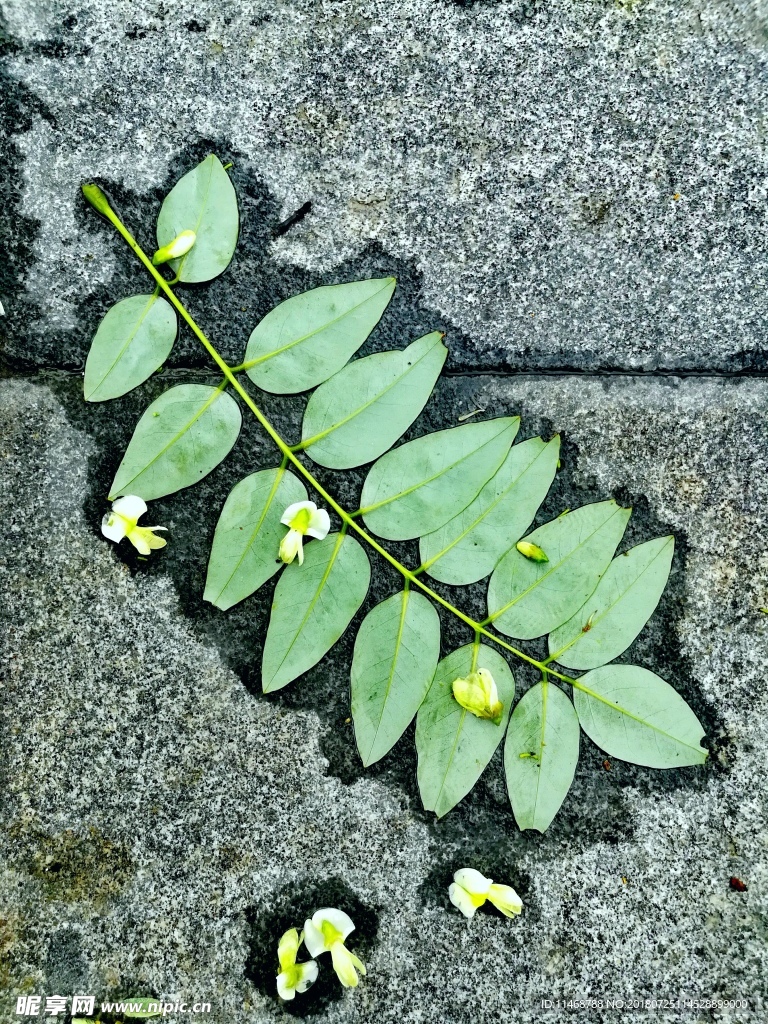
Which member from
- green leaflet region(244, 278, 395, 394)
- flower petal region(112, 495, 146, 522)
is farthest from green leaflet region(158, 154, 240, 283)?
flower petal region(112, 495, 146, 522)

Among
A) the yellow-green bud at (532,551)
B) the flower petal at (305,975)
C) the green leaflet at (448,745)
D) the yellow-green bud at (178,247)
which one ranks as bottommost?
the flower petal at (305,975)

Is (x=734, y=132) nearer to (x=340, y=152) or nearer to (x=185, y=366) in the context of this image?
(x=340, y=152)

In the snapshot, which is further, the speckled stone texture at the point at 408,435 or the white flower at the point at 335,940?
the speckled stone texture at the point at 408,435

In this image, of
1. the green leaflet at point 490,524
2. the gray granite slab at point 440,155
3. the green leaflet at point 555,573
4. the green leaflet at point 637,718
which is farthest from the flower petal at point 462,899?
the gray granite slab at point 440,155

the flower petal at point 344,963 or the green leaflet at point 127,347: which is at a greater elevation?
the green leaflet at point 127,347

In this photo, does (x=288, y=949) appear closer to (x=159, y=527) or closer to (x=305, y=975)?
(x=305, y=975)

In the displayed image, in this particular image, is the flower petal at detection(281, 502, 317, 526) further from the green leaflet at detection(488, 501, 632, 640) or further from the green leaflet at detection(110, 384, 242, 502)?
the green leaflet at detection(488, 501, 632, 640)

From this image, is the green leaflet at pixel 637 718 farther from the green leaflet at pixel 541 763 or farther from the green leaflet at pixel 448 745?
the green leaflet at pixel 448 745
